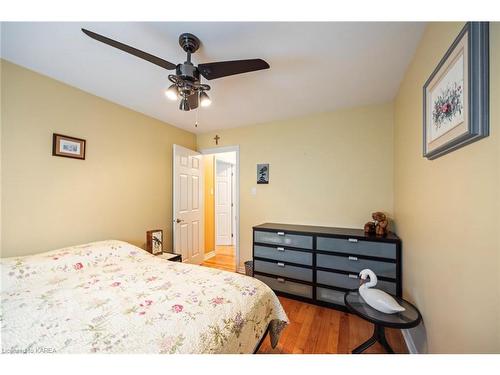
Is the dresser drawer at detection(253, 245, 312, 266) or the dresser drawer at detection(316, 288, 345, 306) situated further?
the dresser drawer at detection(253, 245, 312, 266)

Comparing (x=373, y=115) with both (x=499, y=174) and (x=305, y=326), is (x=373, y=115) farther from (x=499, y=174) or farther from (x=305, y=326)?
(x=305, y=326)

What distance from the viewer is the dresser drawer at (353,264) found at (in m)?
1.92

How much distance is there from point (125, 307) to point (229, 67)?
5.26ft

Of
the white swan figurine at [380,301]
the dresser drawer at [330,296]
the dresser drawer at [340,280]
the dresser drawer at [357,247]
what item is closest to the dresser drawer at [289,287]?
the dresser drawer at [330,296]

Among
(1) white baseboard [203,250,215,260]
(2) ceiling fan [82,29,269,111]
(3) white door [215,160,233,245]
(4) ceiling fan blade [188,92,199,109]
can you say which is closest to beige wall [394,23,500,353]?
(2) ceiling fan [82,29,269,111]

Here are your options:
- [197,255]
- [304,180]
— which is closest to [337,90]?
[304,180]

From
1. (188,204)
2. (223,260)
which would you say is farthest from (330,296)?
(188,204)

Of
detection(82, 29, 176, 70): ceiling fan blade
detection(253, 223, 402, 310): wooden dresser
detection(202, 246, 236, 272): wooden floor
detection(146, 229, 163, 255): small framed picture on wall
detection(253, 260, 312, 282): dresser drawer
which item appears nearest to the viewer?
detection(82, 29, 176, 70): ceiling fan blade

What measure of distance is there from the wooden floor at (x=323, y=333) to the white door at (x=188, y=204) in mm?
1741

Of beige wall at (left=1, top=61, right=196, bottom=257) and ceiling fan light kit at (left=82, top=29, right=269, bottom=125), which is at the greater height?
ceiling fan light kit at (left=82, top=29, right=269, bottom=125)

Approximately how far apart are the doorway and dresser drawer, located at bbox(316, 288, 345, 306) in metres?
1.95

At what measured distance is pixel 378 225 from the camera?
2141 millimetres

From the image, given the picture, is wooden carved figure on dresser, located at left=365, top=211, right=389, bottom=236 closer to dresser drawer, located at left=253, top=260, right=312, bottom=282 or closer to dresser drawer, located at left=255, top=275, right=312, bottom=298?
dresser drawer, located at left=253, top=260, right=312, bottom=282

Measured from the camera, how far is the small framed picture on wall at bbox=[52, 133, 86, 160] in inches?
72.1
